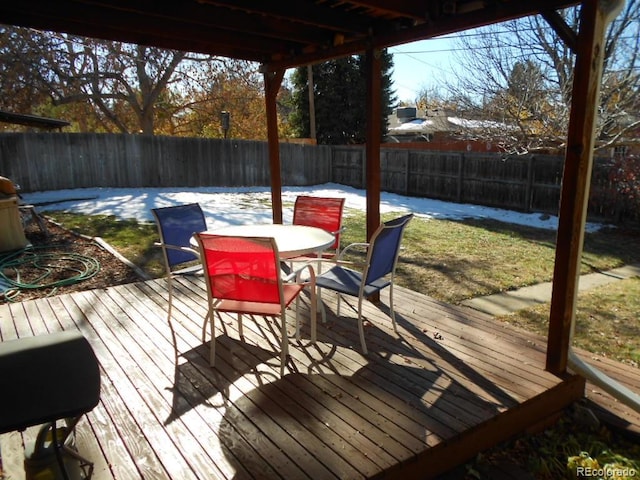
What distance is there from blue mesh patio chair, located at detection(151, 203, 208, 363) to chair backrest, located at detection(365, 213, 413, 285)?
4.12ft

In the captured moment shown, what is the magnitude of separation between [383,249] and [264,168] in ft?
37.8

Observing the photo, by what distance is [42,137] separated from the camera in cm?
1059

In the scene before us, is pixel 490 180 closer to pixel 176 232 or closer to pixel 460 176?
pixel 460 176

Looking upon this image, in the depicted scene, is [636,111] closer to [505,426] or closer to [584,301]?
[584,301]

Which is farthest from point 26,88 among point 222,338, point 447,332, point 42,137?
point 447,332

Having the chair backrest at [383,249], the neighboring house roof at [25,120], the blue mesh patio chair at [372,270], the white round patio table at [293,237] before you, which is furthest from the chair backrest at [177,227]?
the neighboring house roof at [25,120]

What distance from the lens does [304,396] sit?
2.25 m

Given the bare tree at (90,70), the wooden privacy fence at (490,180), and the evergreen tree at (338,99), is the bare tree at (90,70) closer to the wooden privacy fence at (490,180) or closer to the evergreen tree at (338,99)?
the evergreen tree at (338,99)

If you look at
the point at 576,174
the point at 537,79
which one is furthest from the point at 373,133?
the point at 537,79

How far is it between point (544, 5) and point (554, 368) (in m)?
1.93

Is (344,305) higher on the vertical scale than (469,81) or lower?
lower

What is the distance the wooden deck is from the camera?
182 centimetres

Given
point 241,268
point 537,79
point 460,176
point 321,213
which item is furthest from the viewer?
point 460,176

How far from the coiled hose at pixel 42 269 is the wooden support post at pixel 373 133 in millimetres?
3188
